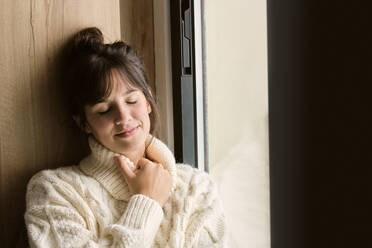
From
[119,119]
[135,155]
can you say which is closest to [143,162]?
[135,155]

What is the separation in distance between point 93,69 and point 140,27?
1.90 feet

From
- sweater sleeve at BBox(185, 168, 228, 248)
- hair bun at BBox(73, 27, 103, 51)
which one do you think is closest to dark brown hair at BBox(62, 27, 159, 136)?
hair bun at BBox(73, 27, 103, 51)

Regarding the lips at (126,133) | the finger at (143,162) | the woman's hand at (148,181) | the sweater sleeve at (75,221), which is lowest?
the sweater sleeve at (75,221)

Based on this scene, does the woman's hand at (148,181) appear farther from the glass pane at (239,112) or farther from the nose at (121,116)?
the glass pane at (239,112)

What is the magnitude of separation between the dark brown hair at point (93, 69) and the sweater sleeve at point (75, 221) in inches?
9.8

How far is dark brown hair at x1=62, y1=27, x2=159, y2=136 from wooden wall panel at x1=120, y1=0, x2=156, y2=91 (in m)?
0.37

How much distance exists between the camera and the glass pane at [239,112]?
1734mm

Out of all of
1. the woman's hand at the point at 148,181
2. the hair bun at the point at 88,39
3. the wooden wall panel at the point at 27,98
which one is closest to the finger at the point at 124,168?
the woman's hand at the point at 148,181

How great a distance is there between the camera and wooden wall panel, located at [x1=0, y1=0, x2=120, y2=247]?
1228mm

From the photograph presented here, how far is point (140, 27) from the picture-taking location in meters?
1.70

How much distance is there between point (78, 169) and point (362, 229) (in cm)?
86

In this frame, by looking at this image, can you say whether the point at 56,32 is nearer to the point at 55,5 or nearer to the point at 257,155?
the point at 55,5

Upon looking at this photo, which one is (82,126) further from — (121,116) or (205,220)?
(205,220)

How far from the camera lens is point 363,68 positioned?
2.42 ft
